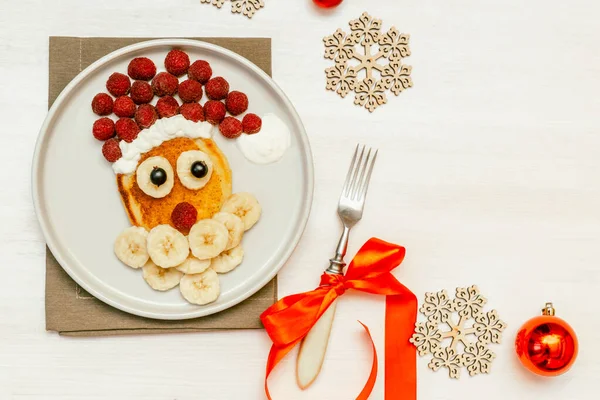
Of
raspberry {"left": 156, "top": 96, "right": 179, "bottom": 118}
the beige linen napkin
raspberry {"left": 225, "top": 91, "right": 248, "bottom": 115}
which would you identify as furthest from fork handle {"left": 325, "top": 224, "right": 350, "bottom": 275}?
raspberry {"left": 156, "top": 96, "right": 179, "bottom": 118}

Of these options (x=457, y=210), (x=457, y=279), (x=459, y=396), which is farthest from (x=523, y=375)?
(x=457, y=210)

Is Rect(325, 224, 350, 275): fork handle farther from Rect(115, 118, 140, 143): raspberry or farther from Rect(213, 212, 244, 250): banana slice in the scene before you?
Rect(115, 118, 140, 143): raspberry

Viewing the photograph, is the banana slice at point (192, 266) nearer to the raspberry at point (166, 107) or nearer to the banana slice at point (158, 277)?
the banana slice at point (158, 277)

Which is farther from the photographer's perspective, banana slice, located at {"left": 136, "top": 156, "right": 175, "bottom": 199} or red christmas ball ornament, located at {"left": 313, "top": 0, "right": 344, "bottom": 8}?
red christmas ball ornament, located at {"left": 313, "top": 0, "right": 344, "bottom": 8}

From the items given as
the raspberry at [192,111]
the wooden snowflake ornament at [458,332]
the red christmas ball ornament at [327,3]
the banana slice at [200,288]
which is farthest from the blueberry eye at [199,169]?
the wooden snowflake ornament at [458,332]

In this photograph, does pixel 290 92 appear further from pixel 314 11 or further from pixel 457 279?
pixel 457 279
